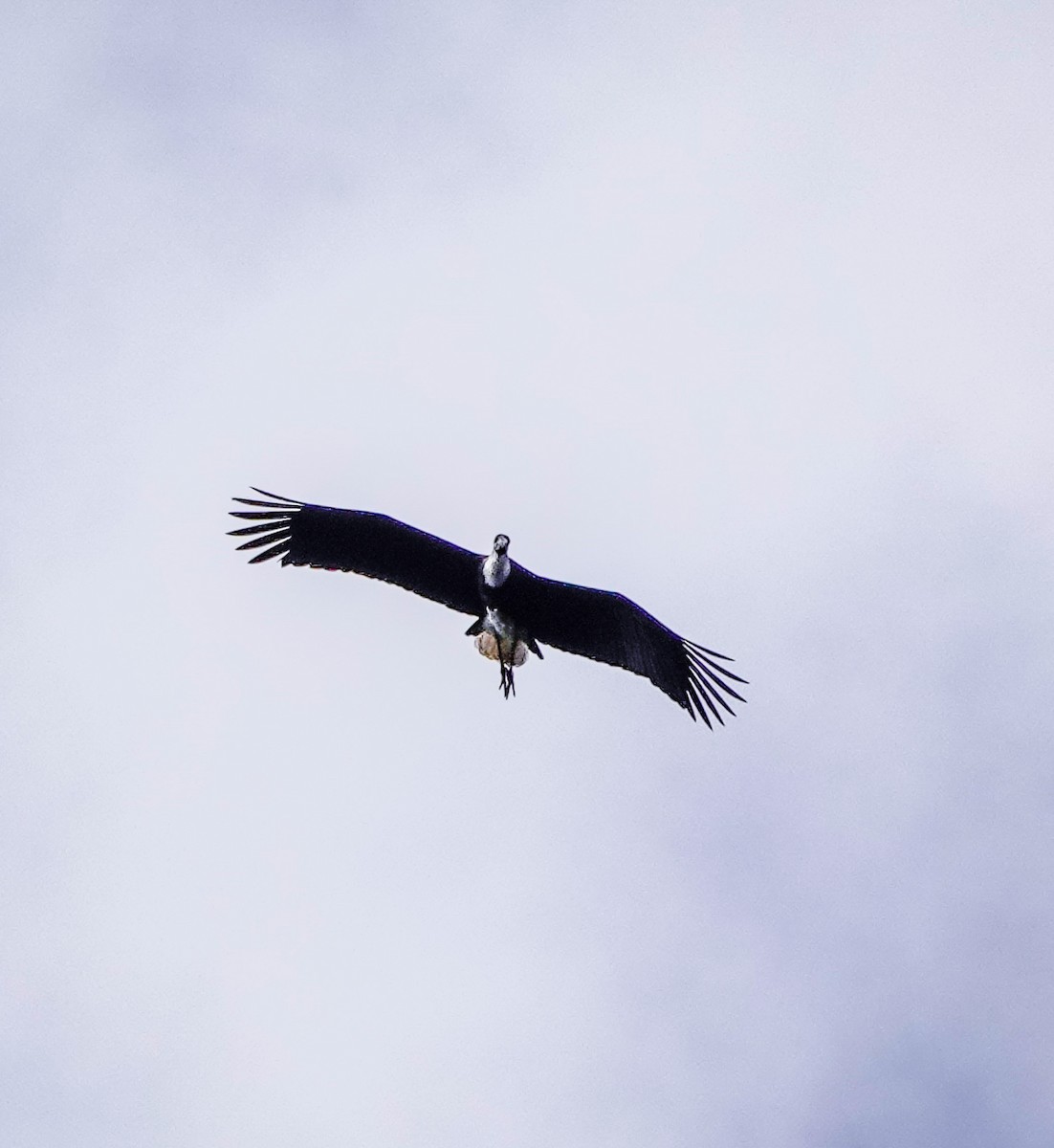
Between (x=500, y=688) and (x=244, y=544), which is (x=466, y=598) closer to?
(x=500, y=688)

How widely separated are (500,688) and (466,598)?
126cm

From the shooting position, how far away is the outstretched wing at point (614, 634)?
25844 mm

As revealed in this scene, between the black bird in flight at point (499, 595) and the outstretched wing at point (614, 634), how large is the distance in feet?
0.04

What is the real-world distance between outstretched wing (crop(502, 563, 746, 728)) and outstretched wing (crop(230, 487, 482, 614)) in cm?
73

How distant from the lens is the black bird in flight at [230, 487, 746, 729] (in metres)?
25.6

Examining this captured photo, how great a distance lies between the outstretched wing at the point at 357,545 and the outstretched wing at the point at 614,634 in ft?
2.40

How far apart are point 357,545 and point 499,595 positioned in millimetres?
1914

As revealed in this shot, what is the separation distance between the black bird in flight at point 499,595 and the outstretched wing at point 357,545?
12mm

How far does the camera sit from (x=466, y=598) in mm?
26062

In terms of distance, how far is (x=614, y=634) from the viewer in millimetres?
26297

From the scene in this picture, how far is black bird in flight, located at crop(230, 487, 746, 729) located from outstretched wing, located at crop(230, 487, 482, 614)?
1 cm

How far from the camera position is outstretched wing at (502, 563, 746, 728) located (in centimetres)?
2584

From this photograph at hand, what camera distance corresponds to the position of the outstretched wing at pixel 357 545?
25.6 meters

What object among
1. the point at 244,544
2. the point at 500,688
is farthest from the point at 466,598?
the point at 244,544
